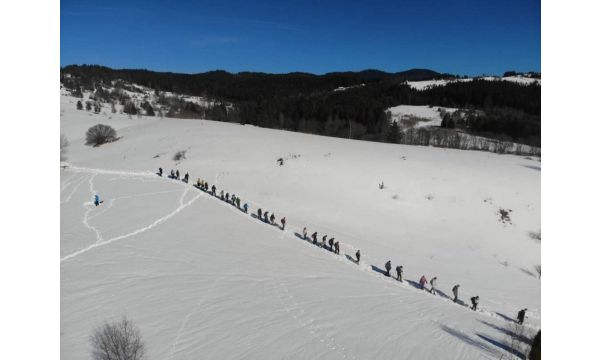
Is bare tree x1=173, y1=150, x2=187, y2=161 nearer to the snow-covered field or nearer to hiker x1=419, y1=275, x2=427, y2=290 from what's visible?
hiker x1=419, y1=275, x2=427, y2=290

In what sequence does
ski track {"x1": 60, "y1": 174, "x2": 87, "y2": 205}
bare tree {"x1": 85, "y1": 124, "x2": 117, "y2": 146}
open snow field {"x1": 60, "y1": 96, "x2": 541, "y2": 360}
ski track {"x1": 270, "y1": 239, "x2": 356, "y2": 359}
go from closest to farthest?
ski track {"x1": 270, "y1": 239, "x2": 356, "y2": 359} → open snow field {"x1": 60, "y1": 96, "x2": 541, "y2": 360} → ski track {"x1": 60, "y1": 174, "x2": 87, "y2": 205} → bare tree {"x1": 85, "y1": 124, "x2": 117, "y2": 146}

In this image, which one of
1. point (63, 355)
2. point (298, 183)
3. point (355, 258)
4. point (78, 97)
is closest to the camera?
point (63, 355)

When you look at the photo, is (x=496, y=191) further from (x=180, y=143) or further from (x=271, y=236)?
(x=180, y=143)

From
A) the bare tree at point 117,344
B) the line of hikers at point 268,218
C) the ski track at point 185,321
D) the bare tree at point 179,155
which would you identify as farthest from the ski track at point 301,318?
the bare tree at point 179,155

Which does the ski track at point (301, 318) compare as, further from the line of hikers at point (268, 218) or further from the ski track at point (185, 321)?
the line of hikers at point (268, 218)

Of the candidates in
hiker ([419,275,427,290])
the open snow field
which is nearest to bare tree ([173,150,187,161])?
the open snow field
